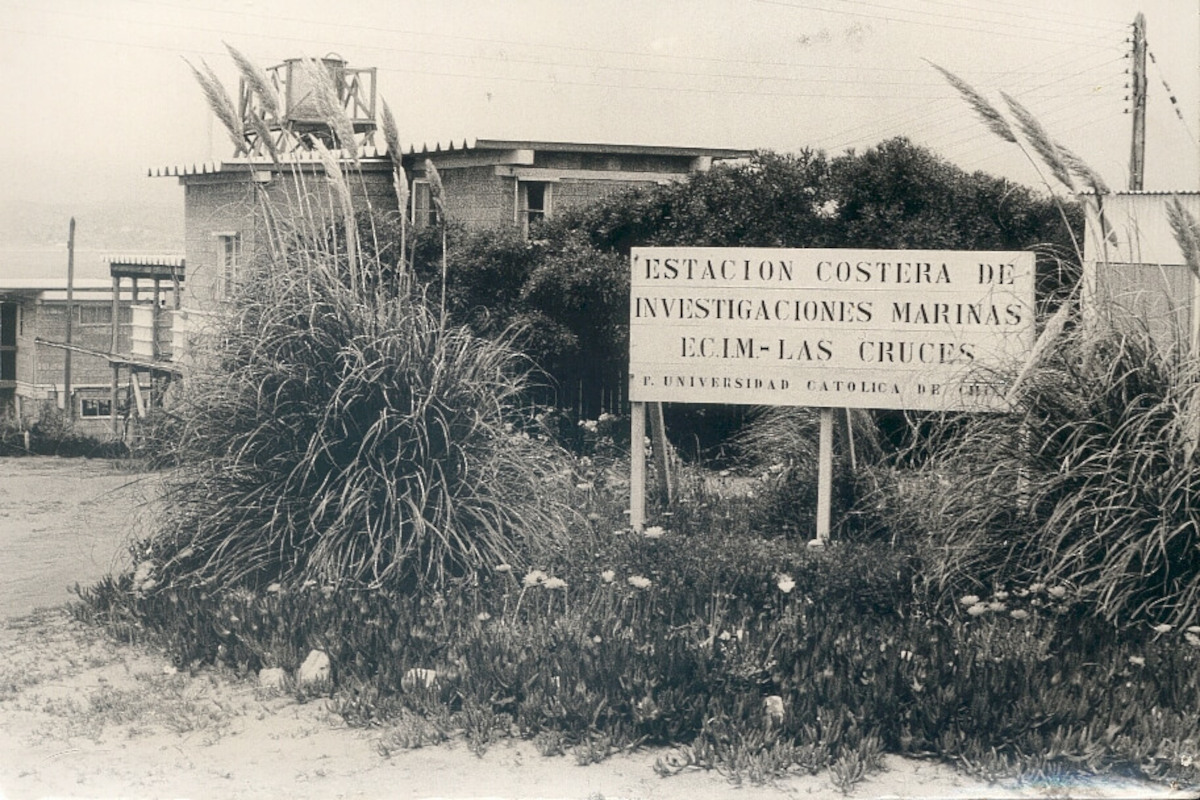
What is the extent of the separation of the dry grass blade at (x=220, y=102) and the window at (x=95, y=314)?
4039 centimetres

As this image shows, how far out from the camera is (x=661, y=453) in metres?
8.47

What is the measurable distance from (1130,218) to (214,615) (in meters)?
4.77

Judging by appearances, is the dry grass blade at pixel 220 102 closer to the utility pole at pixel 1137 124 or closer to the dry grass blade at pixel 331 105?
the dry grass blade at pixel 331 105

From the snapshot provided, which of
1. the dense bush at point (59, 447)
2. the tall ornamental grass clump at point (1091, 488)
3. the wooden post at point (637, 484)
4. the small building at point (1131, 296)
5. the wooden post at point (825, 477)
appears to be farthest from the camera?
the dense bush at point (59, 447)

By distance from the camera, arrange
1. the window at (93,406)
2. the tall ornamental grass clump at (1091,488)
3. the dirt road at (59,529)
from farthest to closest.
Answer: the window at (93,406)
the dirt road at (59,529)
the tall ornamental grass clump at (1091,488)

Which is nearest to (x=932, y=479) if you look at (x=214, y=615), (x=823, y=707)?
(x=823, y=707)

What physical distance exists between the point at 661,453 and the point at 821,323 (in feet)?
5.00

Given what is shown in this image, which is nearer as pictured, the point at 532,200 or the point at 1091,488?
the point at 1091,488

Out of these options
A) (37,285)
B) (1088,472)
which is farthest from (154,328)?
(37,285)

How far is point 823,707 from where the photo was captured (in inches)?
195

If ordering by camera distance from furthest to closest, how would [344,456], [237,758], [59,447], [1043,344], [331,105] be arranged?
[59,447], [331,105], [344,456], [1043,344], [237,758]

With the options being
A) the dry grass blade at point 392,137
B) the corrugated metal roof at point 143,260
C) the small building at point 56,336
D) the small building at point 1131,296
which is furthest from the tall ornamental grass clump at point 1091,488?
the small building at point 56,336

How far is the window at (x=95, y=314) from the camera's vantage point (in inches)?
1773

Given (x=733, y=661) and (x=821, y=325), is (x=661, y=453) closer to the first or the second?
(x=821, y=325)
